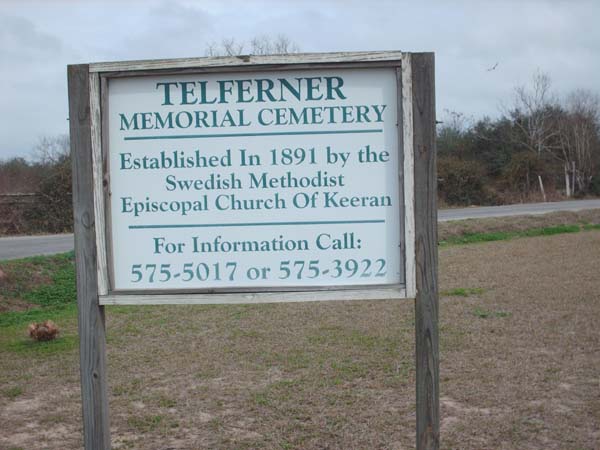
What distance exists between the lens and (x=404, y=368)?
570cm

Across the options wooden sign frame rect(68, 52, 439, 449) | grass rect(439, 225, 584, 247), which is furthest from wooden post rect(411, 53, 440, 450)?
grass rect(439, 225, 584, 247)

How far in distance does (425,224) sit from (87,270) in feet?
5.00

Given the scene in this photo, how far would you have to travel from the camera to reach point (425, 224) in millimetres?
3123

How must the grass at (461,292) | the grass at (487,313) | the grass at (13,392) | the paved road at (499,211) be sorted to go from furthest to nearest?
1. the paved road at (499,211)
2. the grass at (461,292)
3. the grass at (487,313)
4. the grass at (13,392)

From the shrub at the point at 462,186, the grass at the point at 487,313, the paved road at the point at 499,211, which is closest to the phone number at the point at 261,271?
the grass at the point at 487,313

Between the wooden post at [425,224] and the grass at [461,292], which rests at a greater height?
the wooden post at [425,224]

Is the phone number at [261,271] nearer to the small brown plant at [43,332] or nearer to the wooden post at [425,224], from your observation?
the wooden post at [425,224]

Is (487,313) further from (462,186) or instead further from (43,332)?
(462,186)

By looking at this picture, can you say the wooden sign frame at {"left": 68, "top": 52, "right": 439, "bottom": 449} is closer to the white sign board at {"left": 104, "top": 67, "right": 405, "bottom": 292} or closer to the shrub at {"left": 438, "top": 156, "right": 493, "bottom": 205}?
the white sign board at {"left": 104, "top": 67, "right": 405, "bottom": 292}

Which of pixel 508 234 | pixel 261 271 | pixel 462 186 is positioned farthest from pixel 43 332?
pixel 462 186

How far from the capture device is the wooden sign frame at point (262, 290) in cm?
310

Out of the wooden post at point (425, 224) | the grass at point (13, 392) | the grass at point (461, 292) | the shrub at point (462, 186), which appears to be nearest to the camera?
the wooden post at point (425, 224)

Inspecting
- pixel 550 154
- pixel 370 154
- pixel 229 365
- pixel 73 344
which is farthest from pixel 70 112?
pixel 550 154

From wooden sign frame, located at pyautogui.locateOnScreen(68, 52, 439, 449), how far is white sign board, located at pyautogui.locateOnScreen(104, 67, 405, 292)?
0.15 feet
